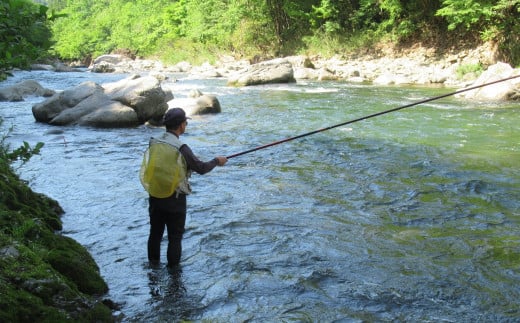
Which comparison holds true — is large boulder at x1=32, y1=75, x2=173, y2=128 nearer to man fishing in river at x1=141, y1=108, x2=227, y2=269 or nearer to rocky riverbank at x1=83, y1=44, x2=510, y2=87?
man fishing in river at x1=141, y1=108, x2=227, y2=269

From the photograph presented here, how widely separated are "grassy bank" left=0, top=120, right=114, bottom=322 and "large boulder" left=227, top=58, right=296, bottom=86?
1775cm

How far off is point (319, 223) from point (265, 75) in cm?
1708

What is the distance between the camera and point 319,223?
5.82 metres

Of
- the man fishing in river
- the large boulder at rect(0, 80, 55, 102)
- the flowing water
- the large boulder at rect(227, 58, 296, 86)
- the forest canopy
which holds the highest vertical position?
the forest canopy

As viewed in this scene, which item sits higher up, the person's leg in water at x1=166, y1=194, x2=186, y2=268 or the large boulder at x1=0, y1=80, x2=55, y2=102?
the large boulder at x1=0, y1=80, x2=55, y2=102

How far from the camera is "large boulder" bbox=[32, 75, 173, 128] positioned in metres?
12.7

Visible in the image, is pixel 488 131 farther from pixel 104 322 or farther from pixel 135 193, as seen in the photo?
pixel 104 322

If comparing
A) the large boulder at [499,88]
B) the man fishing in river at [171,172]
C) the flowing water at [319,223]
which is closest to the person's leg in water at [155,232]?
the man fishing in river at [171,172]

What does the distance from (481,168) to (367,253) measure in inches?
153

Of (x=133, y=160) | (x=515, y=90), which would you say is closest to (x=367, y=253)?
(x=133, y=160)

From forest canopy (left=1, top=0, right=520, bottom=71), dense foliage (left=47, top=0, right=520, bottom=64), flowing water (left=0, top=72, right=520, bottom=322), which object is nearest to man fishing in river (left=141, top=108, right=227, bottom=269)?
flowing water (left=0, top=72, right=520, bottom=322)

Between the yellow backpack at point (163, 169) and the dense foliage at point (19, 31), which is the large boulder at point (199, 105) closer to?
the yellow backpack at point (163, 169)

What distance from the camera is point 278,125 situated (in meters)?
12.5

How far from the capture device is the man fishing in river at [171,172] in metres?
4.23
